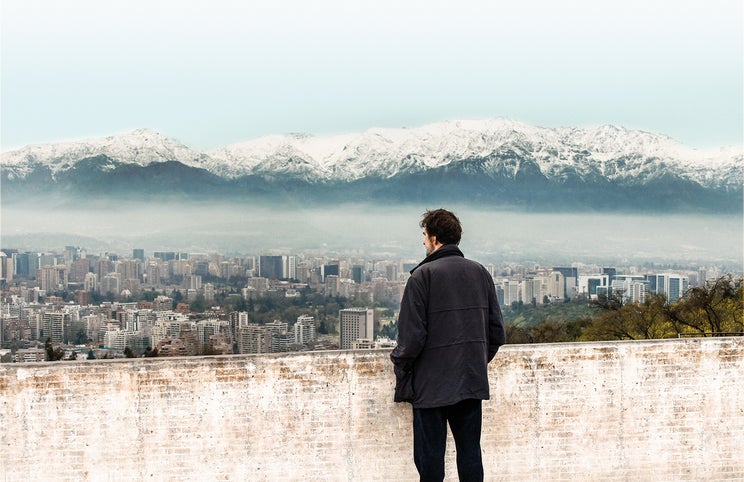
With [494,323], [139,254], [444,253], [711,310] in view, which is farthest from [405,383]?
[139,254]

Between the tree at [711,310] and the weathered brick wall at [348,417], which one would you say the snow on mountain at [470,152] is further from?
the weathered brick wall at [348,417]

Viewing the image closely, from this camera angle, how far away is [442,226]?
10.8 feet

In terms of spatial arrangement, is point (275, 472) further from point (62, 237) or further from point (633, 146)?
Answer: point (633, 146)

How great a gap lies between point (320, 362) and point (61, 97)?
321 feet

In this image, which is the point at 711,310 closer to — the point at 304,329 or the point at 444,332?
the point at 304,329

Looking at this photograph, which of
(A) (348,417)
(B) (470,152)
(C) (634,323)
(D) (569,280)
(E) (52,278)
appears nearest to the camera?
(A) (348,417)

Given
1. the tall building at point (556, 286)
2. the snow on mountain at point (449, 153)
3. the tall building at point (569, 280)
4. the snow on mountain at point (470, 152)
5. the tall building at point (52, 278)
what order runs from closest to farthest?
the tall building at point (52, 278), the tall building at point (556, 286), the tall building at point (569, 280), the snow on mountain at point (449, 153), the snow on mountain at point (470, 152)

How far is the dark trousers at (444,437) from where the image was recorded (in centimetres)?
329

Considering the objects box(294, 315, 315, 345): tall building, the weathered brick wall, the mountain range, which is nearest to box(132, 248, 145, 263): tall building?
the mountain range

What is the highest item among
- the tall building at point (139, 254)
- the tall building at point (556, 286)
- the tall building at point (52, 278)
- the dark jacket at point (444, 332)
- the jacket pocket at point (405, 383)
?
the dark jacket at point (444, 332)

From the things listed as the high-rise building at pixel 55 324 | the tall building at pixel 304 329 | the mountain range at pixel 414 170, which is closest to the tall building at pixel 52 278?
the high-rise building at pixel 55 324

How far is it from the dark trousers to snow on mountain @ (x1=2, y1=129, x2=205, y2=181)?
283 feet

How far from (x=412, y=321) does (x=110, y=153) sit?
89.1 meters

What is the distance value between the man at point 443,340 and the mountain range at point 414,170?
3143 inches
